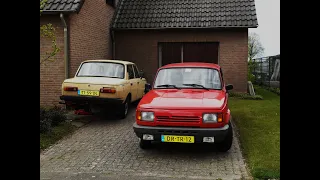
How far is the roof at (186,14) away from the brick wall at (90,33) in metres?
0.92

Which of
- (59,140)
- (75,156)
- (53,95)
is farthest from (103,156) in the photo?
(53,95)

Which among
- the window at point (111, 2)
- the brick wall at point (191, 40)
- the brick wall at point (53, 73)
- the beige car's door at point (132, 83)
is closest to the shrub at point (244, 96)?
the brick wall at point (191, 40)

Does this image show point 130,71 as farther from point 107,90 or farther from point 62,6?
point 62,6

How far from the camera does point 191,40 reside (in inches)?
572

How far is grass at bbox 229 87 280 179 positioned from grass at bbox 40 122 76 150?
13.6 feet

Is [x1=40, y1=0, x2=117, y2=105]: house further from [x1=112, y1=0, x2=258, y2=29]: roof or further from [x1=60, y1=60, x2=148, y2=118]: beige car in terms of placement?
[x1=112, y1=0, x2=258, y2=29]: roof

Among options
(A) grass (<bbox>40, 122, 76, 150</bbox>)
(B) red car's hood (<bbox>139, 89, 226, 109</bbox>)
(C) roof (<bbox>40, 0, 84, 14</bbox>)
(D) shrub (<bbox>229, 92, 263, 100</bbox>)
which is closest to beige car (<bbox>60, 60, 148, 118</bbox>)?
(A) grass (<bbox>40, 122, 76, 150</bbox>)

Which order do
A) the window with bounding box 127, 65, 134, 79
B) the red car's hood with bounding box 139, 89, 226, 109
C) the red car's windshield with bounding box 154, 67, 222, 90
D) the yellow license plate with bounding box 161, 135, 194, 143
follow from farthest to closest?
the window with bounding box 127, 65, 134, 79 < the red car's windshield with bounding box 154, 67, 222, 90 < the red car's hood with bounding box 139, 89, 226, 109 < the yellow license plate with bounding box 161, 135, 194, 143

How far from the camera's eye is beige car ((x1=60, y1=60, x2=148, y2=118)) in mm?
8219

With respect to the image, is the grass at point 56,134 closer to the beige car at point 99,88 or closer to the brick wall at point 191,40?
the beige car at point 99,88

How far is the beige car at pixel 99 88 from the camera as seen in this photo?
8219mm

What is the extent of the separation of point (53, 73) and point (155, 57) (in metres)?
5.45

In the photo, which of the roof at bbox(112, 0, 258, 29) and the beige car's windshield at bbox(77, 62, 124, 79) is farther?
the roof at bbox(112, 0, 258, 29)

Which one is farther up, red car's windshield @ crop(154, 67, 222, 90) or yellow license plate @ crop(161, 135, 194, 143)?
red car's windshield @ crop(154, 67, 222, 90)
